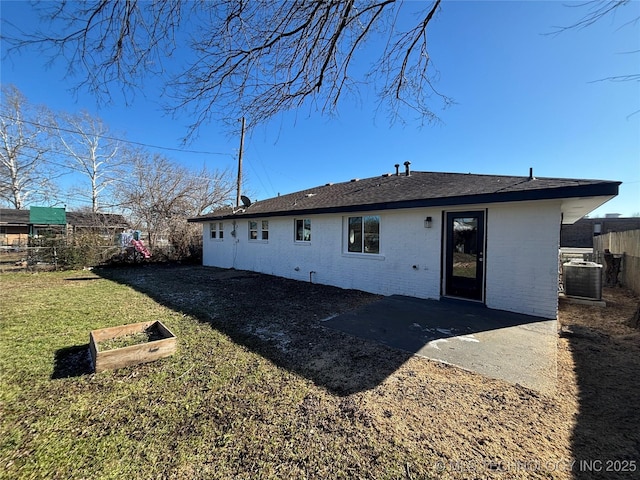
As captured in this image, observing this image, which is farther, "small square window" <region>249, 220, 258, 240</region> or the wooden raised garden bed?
"small square window" <region>249, 220, 258, 240</region>

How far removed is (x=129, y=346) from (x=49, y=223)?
23676mm

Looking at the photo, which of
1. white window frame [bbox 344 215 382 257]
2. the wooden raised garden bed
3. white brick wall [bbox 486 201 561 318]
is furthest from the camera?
white window frame [bbox 344 215 382 257]

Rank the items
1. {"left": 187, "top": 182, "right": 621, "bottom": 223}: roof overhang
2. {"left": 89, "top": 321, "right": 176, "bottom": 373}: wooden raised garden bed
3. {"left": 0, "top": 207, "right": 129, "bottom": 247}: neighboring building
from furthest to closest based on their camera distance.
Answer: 1. {"left": 0, "top": 207, "right": 129, "bottom": 247}: neighboring building
2. {"left": 187, "top": 182, "right": 621, "bottom": 223}: roof overhang
3. {"left": 89, "top": 321, "right": 176, "bottom": 373}: wooden raised garden bed

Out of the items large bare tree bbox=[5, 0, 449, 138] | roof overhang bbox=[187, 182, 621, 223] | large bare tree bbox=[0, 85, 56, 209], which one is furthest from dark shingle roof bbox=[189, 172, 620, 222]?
large bare tree bbox=[0, 85, 56, 209]

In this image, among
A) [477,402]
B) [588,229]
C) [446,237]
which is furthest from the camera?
[588,229]

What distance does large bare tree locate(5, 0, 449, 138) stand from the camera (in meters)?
2.47

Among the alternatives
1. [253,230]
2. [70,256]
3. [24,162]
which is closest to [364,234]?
[253,230]

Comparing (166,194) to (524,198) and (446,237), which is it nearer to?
(446,237)

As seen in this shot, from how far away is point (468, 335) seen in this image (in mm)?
4551

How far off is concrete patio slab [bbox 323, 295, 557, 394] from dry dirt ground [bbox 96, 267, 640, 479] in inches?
7.8

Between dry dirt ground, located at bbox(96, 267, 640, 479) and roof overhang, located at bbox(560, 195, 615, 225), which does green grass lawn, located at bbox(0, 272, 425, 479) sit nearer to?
dry dirt ground, located at bbox(96, 267, 640, 479)

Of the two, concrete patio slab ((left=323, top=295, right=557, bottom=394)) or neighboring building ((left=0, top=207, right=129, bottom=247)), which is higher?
neighboring building ((left=0, top=207, right=129, bottom=247))

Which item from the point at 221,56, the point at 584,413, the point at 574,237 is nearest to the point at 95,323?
the point at 221,56

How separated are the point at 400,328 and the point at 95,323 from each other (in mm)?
5690
